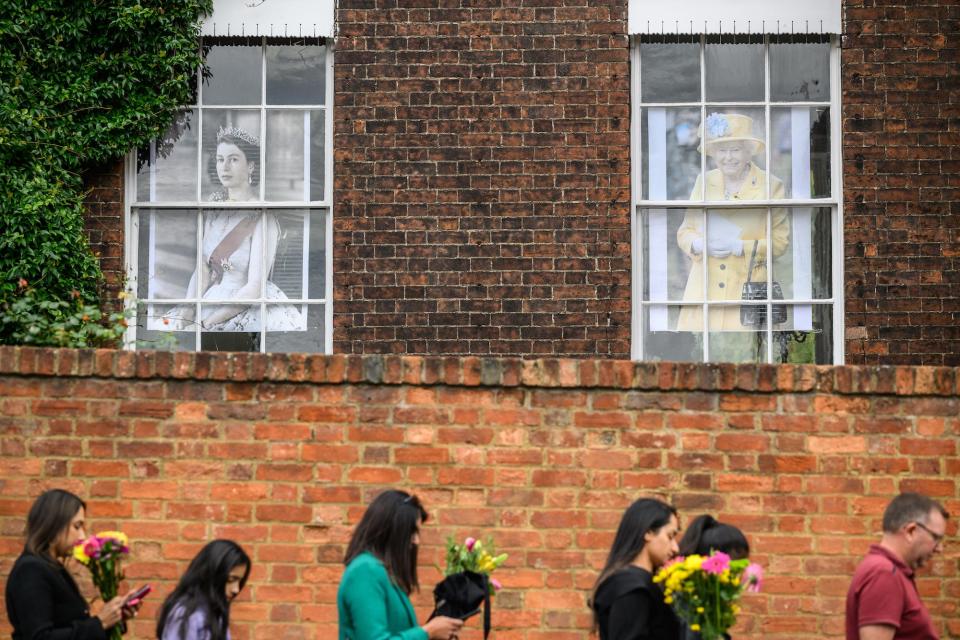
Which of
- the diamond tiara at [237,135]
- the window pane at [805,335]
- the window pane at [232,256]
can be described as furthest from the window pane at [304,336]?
the window pane at [805,335]

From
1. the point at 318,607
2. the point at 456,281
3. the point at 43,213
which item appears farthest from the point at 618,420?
the point at 43,213

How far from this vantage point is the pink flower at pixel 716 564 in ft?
17.6

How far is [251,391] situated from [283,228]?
11.1ft

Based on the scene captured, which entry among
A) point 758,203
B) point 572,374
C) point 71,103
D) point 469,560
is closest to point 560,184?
point 758,203

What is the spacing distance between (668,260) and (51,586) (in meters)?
6.11

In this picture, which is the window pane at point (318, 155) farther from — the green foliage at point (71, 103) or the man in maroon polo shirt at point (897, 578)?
the man in maroon polo shirt at point (897, 578)

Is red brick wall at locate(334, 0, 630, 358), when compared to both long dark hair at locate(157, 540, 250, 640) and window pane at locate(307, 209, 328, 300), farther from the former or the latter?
long dark hair at locate(157, 540, 250, 640)

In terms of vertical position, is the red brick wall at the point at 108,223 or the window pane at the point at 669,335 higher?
the red brick wall at the point at 108,223

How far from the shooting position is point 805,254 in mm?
10539

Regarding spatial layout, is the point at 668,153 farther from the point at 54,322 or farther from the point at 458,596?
the point at 458,596

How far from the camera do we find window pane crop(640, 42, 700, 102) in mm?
10625

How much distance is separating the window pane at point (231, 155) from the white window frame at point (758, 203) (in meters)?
3.03

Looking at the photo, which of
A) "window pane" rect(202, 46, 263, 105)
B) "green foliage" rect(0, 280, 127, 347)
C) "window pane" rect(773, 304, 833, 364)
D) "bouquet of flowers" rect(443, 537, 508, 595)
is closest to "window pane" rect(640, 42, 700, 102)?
"window pane" rect(773, 304, 833, 364)

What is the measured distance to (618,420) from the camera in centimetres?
743
